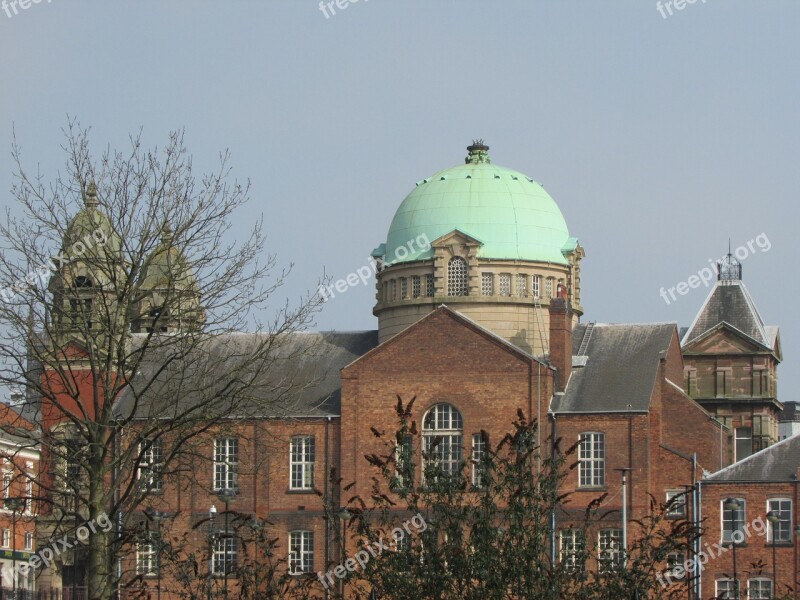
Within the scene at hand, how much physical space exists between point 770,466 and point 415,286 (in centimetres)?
1718

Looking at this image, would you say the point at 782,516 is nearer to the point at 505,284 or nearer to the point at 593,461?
the point at 593,461

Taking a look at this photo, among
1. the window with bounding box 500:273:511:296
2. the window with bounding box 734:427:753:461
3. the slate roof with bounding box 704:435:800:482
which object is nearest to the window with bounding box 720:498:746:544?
the slate roof with bounding box 704:435:800:482

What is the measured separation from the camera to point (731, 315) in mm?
86500

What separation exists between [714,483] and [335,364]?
17153mm

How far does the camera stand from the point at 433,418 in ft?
226

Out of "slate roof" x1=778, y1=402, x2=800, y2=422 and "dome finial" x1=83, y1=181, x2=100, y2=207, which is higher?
"dome finial" x1=83, y1=181, x2=100, y2=207

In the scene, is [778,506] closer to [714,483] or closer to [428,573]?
[714,483]

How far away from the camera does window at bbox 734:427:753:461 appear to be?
274ft

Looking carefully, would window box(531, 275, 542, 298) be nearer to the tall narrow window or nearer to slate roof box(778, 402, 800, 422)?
the tall narrow window

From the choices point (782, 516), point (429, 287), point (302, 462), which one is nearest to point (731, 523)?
point (782, 516)

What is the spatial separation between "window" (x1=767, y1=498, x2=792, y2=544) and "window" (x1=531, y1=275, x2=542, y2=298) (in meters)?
14.3

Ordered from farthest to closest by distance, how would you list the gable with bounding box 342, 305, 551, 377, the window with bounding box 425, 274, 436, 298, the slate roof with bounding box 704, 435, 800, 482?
the window with bounding box 425, 274, 436, 298 → the gable with bounding box 342, 305, 551, 377 → the slate roof with bounding box 704, 435, 800, 482

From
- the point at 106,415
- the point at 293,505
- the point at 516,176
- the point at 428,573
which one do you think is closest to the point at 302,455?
the point at 293,505

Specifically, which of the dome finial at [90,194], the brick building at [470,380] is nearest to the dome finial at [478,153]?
the brick building at [470,380]
